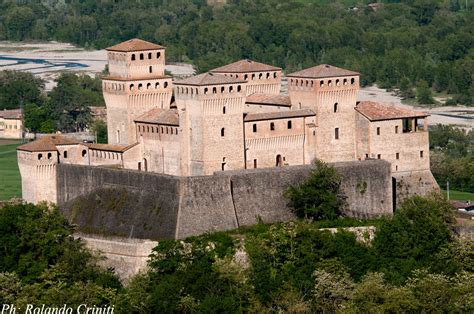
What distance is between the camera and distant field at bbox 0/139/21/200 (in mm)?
80438

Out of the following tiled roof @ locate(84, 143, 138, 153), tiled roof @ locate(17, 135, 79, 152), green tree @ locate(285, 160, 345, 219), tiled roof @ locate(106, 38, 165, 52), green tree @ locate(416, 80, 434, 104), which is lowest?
green tree @ locate(285, 160, 345, 219)

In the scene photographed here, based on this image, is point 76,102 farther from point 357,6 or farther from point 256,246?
point 357,6

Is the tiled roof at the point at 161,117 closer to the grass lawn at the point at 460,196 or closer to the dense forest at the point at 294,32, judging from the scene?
the grass lawn at the point at 460,196

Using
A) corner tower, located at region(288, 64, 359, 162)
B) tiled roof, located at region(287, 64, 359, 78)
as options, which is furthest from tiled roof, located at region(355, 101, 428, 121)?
tiled roof, located at region(287, 64, 359, 78)

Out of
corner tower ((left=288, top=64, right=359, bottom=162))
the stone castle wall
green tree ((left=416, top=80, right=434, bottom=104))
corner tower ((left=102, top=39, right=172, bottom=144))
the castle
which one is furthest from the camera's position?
green tree ((left=416, top=80, right=434, bottom=104))

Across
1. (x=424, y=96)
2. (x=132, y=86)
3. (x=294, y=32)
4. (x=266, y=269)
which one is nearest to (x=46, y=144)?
(x=132, y=86)

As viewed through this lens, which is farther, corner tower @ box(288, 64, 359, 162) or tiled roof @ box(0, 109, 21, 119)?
tiled roof @ box(0, 109, 21, 119)

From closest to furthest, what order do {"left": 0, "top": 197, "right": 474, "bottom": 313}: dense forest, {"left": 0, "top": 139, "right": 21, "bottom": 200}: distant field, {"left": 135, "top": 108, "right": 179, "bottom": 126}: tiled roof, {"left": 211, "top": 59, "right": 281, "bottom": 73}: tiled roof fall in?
1. {"left": 0, "top": 197, "right": 474, "bottom": 313}: dense forest
2. {"left": 135, "top": 108, "right": 179, "bottom": 126}: tiled roof
3. {"left": 211, "top": 59, "right": 281, "bottom": 73}: tiled roof
4. {"left": 0, "top": 139, "right": 21, "bottom": 200}: distant field

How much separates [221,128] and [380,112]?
263 inches

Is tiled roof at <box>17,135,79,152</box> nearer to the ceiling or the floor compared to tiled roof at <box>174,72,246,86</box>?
nearer to the floor

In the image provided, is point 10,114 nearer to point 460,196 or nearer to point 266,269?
point 460,196

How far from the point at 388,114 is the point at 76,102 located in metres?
43.7

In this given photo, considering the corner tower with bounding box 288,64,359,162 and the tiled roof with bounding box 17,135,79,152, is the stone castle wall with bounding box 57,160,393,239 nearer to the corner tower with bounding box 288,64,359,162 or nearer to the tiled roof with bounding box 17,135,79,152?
the tiled roof with bounding box 17,135,79,152

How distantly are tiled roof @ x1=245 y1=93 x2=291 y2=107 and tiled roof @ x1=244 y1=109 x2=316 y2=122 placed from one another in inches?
37.6
